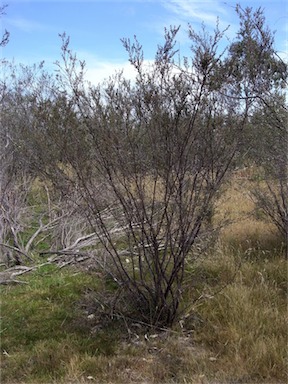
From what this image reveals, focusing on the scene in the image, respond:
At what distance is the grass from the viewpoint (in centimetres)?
268

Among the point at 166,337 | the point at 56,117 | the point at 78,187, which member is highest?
the point at 56,117

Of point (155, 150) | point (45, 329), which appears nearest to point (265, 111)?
point (155, 150)

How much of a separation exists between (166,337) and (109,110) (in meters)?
1.73

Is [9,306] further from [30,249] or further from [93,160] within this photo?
[30,249]

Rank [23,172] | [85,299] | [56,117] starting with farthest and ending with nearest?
[23,172] → [85,299] → [56,117]

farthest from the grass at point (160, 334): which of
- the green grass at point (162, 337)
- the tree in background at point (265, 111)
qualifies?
the tree in background at point (265, 111)

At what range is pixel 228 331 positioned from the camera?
3.04m

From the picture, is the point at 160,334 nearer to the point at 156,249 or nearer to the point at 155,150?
the point at 156,249

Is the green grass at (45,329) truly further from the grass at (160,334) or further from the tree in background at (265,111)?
the tree in background at (265,111)

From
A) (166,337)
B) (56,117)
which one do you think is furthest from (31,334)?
(56,117)

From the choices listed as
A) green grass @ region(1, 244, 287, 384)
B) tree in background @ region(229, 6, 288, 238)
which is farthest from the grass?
tree in background @ region(229, 6, 288, 238)

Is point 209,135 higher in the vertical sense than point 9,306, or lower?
higher

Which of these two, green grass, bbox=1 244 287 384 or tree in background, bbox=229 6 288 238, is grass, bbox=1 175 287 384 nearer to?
green grass, bbox=1 244 287 384

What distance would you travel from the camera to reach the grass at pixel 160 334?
268 centimetres
